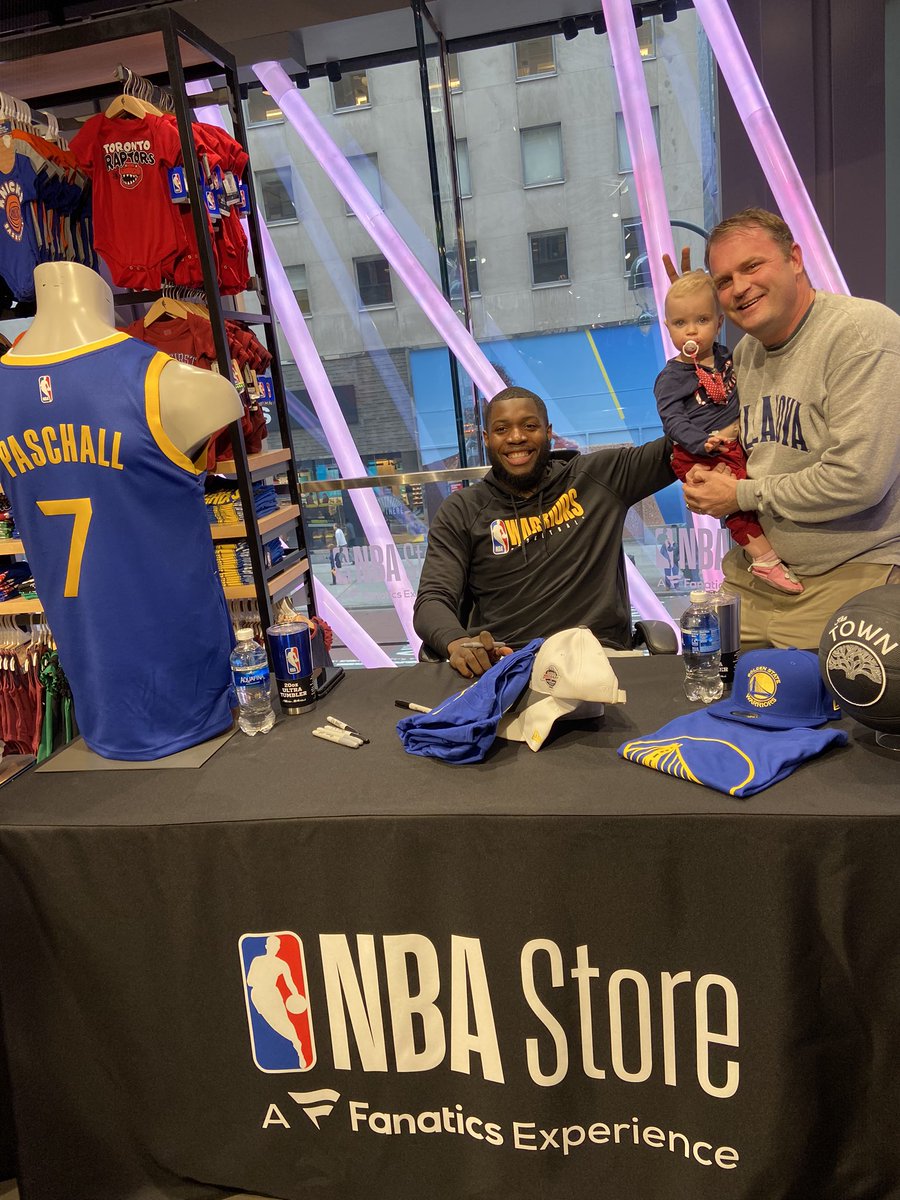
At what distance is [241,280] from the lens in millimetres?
3299

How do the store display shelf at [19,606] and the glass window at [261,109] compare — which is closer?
the store display shelf at [19,606]

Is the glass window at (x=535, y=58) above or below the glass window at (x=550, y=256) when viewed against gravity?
above

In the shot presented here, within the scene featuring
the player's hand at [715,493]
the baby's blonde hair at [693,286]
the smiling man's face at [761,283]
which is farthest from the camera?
the baby's blonde hair at [693,286]

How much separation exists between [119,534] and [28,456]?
223mm

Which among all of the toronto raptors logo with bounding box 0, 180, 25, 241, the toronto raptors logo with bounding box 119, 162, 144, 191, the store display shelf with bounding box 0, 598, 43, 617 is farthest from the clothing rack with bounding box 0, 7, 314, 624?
the store display shelf with bounding box 0, 598, 43, 617

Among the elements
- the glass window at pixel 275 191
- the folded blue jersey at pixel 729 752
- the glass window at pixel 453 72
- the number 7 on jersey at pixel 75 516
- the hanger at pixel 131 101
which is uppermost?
the glass window at pixel 453 72

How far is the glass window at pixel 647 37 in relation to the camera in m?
4.02

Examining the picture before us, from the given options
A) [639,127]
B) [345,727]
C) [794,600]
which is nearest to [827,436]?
[794,600]

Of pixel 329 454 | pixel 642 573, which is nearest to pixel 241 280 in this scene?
pixel 329 454

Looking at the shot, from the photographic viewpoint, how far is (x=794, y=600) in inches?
79.7

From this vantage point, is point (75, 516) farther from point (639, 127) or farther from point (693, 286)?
point (639, 127)

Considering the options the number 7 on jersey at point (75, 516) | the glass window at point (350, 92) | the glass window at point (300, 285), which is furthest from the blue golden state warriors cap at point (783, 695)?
the glass window at point (350, 92)

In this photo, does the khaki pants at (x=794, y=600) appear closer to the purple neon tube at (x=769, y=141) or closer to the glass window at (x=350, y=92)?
the purple neon tube at (x=769, y=141)

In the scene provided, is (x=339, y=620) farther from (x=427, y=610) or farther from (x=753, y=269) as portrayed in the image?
(x=753, y=269)
